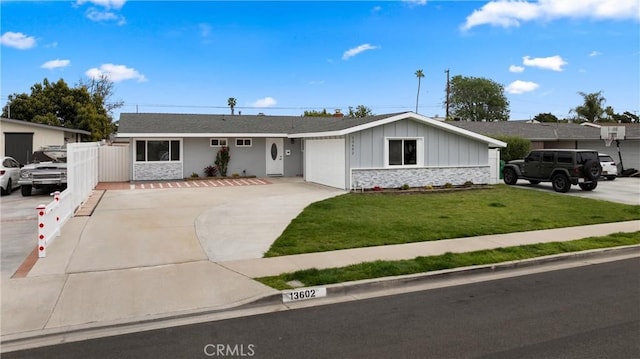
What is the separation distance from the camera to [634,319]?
584cm

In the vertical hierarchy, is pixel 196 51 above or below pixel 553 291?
above

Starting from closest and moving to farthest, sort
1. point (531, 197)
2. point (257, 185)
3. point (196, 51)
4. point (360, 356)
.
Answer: point (360, 356)
point (531, 197)
point (257, 185)
point (196, 51)

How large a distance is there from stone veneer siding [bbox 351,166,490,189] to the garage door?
2.85ft

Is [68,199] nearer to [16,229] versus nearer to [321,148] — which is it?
[16,229]

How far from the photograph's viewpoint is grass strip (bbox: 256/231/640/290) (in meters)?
7.53

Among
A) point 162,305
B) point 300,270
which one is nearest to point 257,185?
point 300,270

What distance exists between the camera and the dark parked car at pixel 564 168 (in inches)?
795

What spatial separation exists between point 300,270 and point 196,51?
25077 mm

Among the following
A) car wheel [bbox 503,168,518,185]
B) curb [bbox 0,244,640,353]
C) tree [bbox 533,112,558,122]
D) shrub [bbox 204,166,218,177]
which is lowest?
curb [bbox 0,244,640,353]

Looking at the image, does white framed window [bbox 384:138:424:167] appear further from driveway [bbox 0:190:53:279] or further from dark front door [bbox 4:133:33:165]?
dark front door [bbox 4:133:33:165]

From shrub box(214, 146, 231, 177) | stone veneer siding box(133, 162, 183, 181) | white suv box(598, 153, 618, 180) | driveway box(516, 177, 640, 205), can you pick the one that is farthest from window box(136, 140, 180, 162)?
white suv box(598, 153, 618, 180)

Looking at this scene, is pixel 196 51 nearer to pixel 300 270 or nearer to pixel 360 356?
pixel 300 270

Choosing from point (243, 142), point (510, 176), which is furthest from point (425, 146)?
point (243, 142)

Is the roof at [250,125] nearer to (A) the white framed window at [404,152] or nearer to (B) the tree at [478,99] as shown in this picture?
(A) the white framed window at [404,152]
